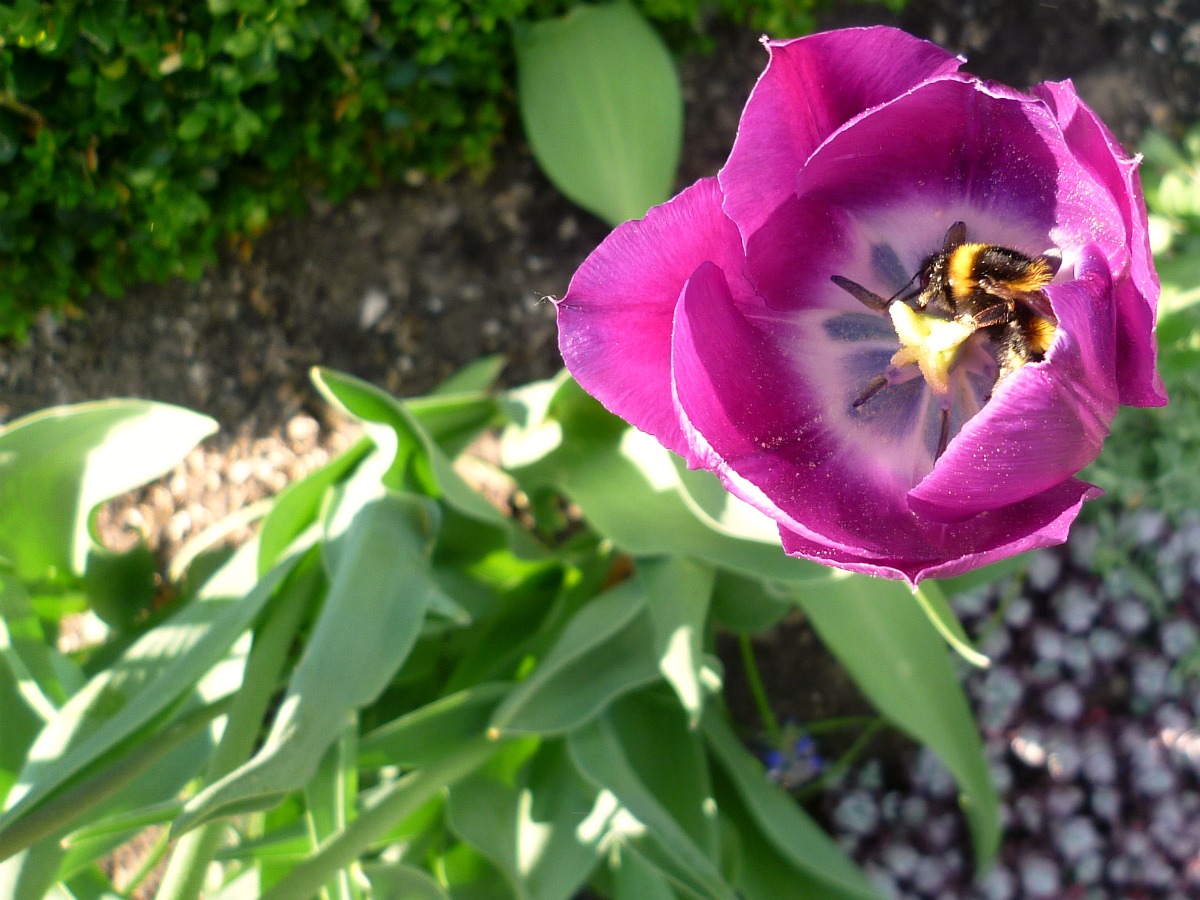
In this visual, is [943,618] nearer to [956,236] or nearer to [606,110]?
[956,236]

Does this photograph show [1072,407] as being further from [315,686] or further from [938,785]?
[938,785]

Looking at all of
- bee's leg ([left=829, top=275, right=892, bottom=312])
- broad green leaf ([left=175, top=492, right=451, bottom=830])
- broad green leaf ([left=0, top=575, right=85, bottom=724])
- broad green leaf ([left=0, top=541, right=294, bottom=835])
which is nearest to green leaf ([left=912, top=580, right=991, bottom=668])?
bee's leg ([left=829, top=275, right=892, bottom=312])

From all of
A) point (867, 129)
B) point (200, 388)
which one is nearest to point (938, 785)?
point (867, 129)

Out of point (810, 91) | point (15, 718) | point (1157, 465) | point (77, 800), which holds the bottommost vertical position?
point (1157, 465)

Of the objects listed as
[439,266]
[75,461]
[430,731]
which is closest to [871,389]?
[430,731]

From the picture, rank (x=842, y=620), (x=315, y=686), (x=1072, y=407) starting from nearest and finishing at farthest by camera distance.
Result: (x=1072, y=407)
(x=315, y=686)
(x=842, y=620)

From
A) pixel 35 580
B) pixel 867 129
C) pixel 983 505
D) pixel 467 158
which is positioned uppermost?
pixel 867 129
